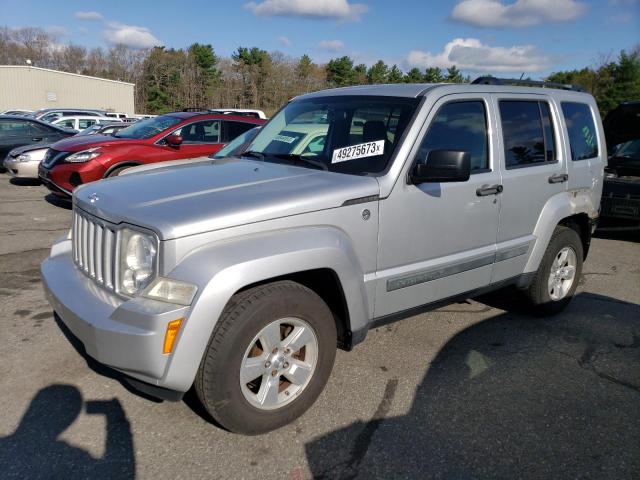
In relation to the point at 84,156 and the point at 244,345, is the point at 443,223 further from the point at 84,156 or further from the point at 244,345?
the point at 84,156

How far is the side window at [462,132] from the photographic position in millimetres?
3390

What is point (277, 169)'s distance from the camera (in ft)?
11.0

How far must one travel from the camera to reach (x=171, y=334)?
2.32 meters

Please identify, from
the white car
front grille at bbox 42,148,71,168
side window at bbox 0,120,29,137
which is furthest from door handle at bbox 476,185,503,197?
the white car

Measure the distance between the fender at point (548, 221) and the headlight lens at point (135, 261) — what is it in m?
3.03

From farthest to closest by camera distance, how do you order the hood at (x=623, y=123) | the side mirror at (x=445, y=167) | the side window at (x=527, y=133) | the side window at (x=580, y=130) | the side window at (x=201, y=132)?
the side window at (x=201, y=132) → the hood at (x=623, y=123) → the side window at (x=580, y=130) → the side window at (x=527, y=133) → the side mirror at (x=445, y=167)

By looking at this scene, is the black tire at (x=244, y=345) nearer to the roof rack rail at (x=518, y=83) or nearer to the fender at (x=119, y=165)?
the roof rack rail at (x=518, y=83)

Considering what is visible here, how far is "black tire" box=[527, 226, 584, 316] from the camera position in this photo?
4359 mm

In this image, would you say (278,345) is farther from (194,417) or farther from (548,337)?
(548,337)

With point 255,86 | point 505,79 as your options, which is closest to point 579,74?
point 255,86

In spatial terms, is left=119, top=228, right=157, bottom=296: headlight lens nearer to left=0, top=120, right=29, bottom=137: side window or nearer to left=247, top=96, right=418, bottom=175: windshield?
left=247, top=96, right=418, bottom=175: windshield

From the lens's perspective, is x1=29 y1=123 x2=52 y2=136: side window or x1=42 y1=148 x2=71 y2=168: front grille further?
x1=29 y1=123 x2=52 y2=136: side window

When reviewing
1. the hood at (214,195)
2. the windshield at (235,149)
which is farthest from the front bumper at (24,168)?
the hood at (214,195)

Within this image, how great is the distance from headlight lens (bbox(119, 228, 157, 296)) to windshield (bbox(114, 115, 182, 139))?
6793 mm
